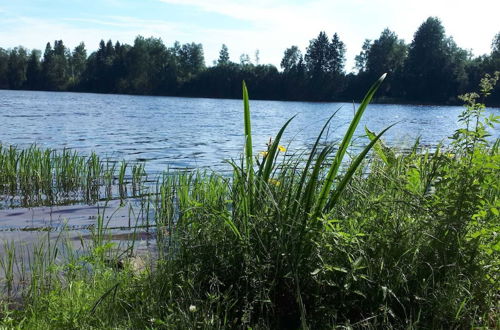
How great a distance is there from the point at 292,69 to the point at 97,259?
115 m

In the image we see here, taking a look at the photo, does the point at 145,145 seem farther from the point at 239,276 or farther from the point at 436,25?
the point at 436,25

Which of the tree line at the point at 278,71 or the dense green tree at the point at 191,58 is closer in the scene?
the tree line at the point at 278,71

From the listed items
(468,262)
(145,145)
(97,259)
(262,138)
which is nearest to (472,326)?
(468,262)

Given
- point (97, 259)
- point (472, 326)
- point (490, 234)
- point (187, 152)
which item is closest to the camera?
point (472, 326)

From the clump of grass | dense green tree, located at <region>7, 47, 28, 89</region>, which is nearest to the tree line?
dense green tree, located at <region>7, 47, 28, 89</region>

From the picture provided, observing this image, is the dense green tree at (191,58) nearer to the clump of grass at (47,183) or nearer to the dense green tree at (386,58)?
the dense green tree at (386,58)

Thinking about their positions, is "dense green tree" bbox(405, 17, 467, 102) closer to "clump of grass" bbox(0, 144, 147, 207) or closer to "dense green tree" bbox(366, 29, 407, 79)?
"dense green tree" bbox(366, 29, 407, 79)

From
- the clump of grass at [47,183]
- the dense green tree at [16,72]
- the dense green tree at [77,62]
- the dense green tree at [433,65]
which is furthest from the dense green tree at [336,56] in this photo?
the clump of grass at [47,183]

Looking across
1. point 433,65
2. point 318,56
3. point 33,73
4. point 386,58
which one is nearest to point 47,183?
point 433,65

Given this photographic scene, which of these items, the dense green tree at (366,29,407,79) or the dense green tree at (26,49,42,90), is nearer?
the dense green tree at (366,29,407,79)

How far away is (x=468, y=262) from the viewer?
3439 millimetres

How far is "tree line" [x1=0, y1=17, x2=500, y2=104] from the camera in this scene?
94750 millimetres

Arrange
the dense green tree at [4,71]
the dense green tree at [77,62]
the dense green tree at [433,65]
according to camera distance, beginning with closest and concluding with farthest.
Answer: the dense green tree at [433,65] → the dense green tree at [4,71] → the dense green tree at [77,62]

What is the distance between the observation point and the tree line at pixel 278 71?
94750 mm
